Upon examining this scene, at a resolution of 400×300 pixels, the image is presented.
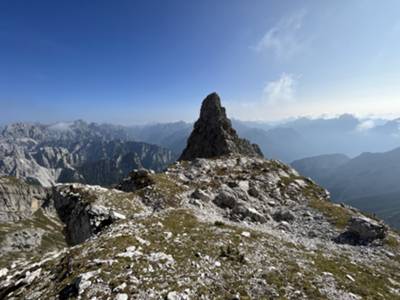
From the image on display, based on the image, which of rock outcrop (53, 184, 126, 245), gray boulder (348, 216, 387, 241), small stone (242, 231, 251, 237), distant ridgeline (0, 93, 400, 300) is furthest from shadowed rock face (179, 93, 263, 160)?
small stone (242, 231, 251, 237)

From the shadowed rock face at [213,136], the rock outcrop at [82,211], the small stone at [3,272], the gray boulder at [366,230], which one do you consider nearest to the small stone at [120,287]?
the small stone at [3,272]

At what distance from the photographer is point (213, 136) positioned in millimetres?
95812

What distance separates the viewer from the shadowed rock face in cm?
9075

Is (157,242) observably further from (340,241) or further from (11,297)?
(340,241)

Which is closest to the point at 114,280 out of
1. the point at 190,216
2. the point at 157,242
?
the point at 157,242

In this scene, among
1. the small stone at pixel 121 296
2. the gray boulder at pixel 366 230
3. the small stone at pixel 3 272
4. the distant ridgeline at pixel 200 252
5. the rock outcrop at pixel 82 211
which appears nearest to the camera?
the small stone at pixel 121 296

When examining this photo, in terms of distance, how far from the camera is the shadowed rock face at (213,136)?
9075 cm

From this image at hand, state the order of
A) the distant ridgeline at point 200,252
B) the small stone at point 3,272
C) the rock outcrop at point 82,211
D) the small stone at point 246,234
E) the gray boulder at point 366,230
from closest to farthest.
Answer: the distant ridgeline at point 200,252 < the small stone at point 3,272 < the small stone at point 246,234 < the rock outcrop at point 82,211 < the gray boulder at point 366,230

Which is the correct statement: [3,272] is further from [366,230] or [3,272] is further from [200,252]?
[366,230]

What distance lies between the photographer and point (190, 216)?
73.8 ft

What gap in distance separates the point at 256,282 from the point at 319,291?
320 cm

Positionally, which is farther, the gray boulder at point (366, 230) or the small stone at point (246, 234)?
the gray boulder at point (366, 230)

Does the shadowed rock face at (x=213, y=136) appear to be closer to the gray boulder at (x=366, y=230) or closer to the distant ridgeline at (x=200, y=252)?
the distant ridgeline at (x=200, y=252)

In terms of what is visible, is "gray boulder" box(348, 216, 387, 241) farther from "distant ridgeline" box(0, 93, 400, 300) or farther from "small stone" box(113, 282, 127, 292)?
"small stone" box(113, 282, 127, 292)
